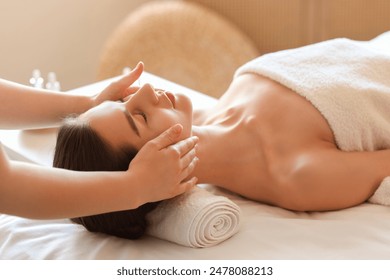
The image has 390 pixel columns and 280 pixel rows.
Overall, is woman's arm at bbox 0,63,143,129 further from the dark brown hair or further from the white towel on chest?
the white towel on chest

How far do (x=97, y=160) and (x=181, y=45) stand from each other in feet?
6.01

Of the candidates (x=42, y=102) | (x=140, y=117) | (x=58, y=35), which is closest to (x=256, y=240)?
(x=140, y=117)

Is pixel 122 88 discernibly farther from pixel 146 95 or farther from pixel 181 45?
pixel 181 45

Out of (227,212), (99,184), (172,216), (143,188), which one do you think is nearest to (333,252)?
(227,212)

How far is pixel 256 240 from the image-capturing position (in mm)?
1718

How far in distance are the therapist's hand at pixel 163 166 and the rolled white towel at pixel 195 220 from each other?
3.1 inches

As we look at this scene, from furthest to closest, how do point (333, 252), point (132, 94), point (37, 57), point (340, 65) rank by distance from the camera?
point (37, 57)
point (340, 65)
point (132, 94)
point (333, 252)

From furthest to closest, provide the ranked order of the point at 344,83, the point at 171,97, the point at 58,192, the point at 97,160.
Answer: the point at 344,83 → the point at 171,97 → the point at 97,160 → the point at 58,192

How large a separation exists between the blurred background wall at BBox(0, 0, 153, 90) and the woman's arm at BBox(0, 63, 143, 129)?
1.41 metres
